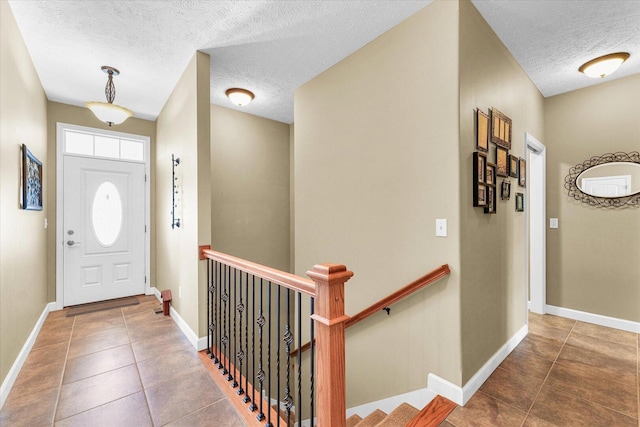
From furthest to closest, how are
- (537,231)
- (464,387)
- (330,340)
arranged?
(537,231) < (464,387) < (330,340)

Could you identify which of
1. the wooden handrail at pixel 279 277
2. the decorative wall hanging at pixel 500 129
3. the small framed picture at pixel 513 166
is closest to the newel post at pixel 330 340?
the wooden handrail at pixel 279 277

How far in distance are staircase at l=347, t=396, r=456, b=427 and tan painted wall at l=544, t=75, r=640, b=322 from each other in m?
2.60

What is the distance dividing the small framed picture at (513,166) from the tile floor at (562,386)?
160cm

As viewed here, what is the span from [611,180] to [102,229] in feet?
20.7

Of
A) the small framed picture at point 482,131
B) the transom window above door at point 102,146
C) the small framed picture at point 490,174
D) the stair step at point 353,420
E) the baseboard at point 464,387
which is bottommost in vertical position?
the stair step at point 353,420

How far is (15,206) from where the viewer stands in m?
2.29

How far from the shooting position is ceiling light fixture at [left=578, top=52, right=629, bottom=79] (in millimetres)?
2617

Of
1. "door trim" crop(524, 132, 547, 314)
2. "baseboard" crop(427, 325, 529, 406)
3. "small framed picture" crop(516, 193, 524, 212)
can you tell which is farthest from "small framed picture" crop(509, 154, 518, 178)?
"baseboard" crop(427, 325, 529, 406)

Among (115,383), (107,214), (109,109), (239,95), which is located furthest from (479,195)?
(107,214)

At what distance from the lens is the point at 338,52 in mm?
2691

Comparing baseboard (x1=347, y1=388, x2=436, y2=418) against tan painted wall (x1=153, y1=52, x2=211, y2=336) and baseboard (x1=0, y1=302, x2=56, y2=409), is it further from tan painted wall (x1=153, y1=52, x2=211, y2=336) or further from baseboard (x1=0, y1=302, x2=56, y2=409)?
baseboard (x1=0, y1=302, x2=56, y2=409)

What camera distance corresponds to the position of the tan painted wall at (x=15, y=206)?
199cm

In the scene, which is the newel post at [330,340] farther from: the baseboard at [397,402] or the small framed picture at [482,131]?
the small framed picture at [482,131]

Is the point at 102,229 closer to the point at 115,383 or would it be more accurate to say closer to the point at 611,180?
the point at 115,383
